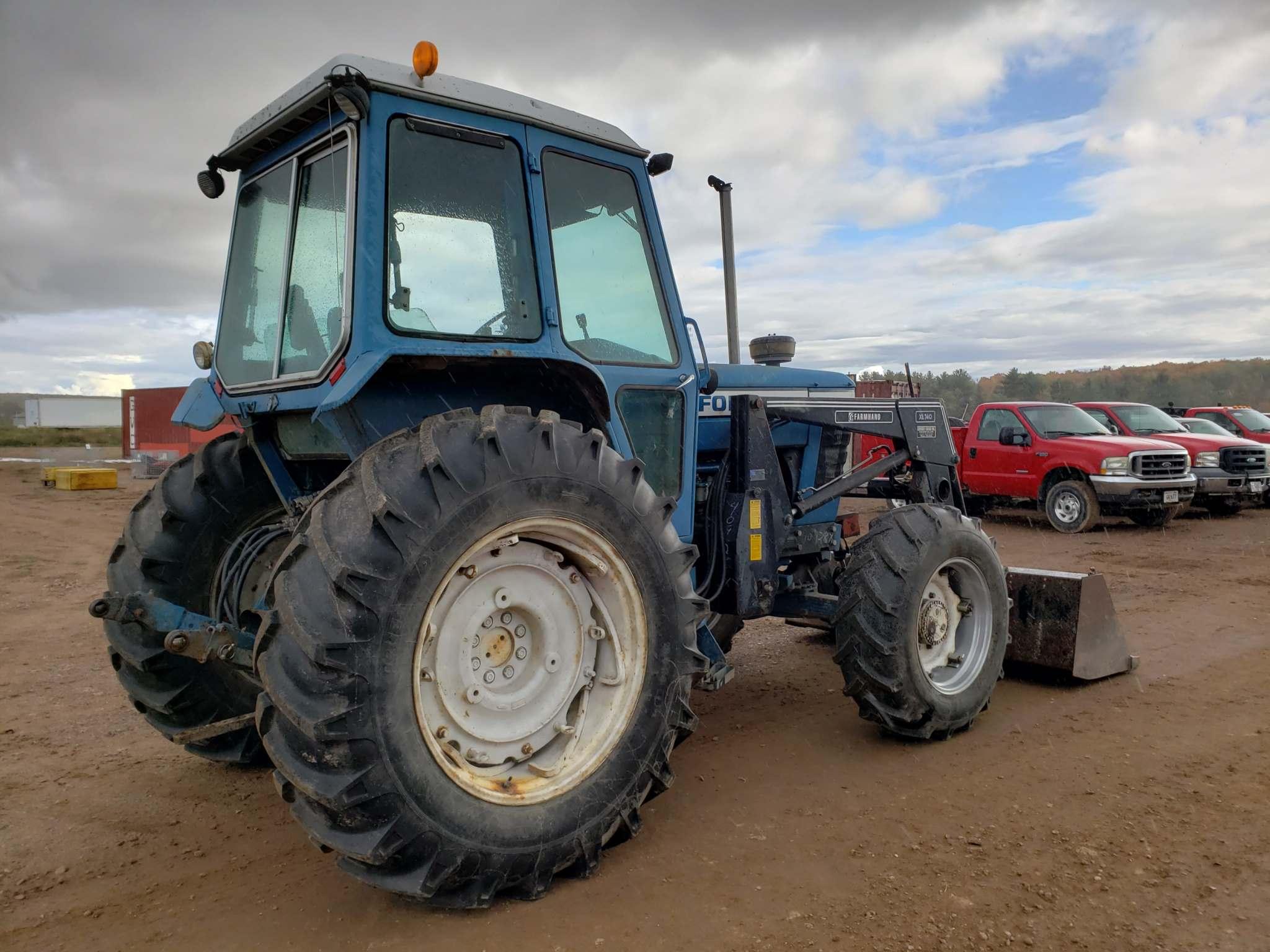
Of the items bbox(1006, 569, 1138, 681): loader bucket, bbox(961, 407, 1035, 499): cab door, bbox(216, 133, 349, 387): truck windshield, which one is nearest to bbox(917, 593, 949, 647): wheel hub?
bbox(1006, 569, 1138, 681): loader bucket

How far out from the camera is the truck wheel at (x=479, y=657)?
2475mm

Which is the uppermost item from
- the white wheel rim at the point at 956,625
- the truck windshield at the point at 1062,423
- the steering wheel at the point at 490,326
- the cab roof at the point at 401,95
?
the cab roof at the point at 401,95

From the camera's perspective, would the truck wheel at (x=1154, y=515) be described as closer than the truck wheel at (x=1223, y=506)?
Yes

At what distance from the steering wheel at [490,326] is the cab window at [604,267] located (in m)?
0.25

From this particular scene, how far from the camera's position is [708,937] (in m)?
2.65

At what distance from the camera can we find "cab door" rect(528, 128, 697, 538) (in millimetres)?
3535

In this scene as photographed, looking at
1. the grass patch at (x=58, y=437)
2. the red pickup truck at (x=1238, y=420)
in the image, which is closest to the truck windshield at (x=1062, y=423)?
the red pickup truck at (x=1238, y=420)

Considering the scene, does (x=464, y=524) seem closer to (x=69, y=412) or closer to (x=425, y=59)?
(x=425, y=59)

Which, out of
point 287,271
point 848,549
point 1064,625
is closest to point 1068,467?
point 1064,625

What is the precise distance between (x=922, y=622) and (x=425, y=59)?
11.0 ft

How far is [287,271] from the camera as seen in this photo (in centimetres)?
349

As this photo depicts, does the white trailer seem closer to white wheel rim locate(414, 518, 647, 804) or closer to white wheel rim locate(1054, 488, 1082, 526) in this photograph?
white wheel rim locate(1054, 488, 1082, 526)

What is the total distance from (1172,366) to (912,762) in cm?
5880

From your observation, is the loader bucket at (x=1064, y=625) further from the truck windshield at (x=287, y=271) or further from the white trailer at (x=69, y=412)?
the white trailer at (x=69, y=412)
